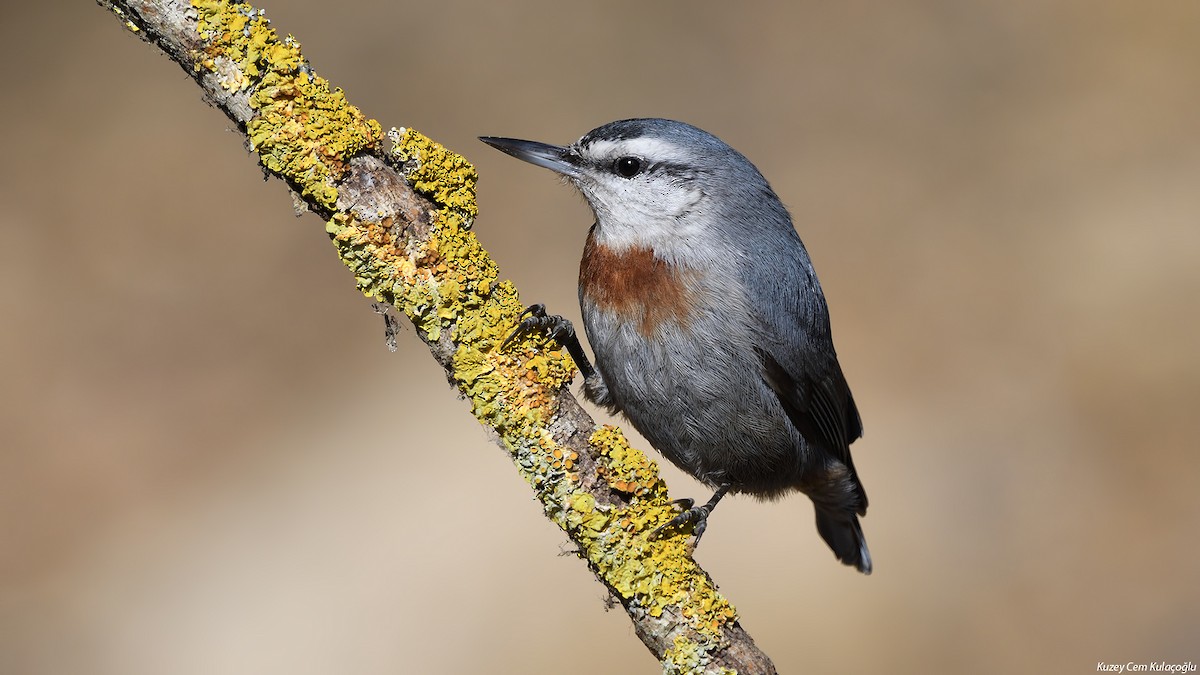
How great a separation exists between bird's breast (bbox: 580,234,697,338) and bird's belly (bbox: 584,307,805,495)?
0.12 feet

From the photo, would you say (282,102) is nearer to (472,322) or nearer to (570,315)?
(472,322)

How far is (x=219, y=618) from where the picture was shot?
232 inches

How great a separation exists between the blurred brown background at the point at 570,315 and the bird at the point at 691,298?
1773mm

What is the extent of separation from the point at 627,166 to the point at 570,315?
2.49 meters

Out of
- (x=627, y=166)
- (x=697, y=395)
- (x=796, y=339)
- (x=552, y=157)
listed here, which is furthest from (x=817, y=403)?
(x=552, y=157)

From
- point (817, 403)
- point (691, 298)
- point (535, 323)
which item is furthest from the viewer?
point (817, 403)

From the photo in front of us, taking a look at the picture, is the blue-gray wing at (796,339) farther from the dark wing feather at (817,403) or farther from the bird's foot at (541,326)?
the bird's foot at (541,326)

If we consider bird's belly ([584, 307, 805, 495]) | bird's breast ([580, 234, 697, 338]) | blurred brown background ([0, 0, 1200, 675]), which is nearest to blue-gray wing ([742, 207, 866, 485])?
bird's belly ([584, 307, 805, 495])

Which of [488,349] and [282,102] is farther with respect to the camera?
[488,349]

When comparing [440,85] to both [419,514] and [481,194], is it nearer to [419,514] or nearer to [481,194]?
[481,194]

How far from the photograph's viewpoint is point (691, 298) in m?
3.95

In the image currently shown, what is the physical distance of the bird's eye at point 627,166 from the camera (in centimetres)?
411

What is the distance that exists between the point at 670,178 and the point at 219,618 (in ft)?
12.6

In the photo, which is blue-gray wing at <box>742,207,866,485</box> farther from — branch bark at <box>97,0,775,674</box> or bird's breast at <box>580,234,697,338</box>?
branch bark at <box>97,0,775,674</box>
